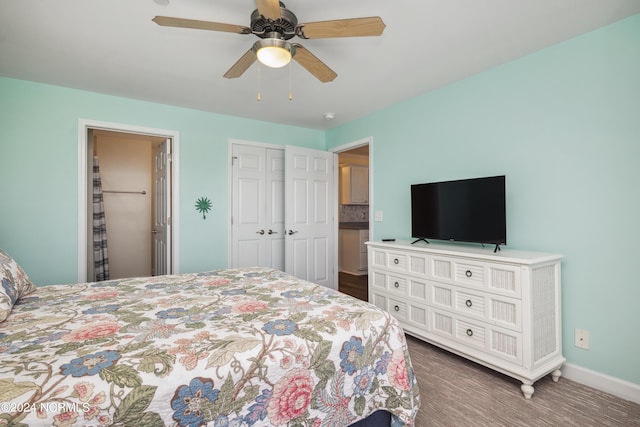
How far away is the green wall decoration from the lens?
3766 mm

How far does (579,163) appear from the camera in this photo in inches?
85.4

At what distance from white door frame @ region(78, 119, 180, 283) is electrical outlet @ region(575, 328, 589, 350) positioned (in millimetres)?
3810

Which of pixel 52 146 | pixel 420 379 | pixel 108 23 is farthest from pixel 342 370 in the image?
pixel 52 146

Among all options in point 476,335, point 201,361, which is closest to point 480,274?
point 476,335

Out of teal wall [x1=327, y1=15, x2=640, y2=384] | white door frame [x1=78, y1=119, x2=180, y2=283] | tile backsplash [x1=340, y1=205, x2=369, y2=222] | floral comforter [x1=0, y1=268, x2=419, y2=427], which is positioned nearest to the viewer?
floral comforter [x1=0, y1=268, x2=419, y2=427]

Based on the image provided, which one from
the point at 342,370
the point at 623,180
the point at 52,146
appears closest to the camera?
the point at 342,370

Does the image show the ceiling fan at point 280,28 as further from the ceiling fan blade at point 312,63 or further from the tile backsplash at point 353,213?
the tile backsplash at point 353,213

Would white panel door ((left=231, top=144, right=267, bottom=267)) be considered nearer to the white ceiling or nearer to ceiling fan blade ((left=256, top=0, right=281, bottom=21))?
the white ceiling

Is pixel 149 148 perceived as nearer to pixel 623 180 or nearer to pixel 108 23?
pixel 108 23

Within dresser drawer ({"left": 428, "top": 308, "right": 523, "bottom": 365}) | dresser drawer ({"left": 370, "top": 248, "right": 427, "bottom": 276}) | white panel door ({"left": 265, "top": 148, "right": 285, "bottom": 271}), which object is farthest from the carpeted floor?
white panel door ({"left": 265, "top": 148, "right": 285, "bottom": 271})

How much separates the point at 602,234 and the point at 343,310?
1.93 metres

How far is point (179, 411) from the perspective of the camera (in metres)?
0.94

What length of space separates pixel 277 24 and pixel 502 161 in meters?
2.09

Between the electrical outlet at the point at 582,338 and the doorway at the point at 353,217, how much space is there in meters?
3.62
